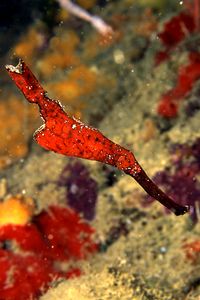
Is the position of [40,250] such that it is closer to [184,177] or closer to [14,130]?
[184,177]

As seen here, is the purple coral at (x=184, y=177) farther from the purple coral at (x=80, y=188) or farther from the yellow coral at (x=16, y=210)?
the yellow coral at (x=16, y=210)

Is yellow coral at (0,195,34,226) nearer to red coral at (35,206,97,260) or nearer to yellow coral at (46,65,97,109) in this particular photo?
A: red coral at (35,206,97,260)

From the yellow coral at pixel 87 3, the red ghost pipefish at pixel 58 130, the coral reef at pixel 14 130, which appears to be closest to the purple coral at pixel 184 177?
the red ghost pipefish at pixel 58 130

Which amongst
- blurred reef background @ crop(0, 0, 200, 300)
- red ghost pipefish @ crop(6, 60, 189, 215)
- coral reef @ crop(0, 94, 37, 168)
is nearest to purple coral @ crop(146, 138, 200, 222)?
blurred reef background @ crop(0, 0, 200, 300)

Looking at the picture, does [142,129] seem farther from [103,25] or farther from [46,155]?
[103,25]

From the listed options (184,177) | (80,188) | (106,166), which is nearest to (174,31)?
(106,166)
